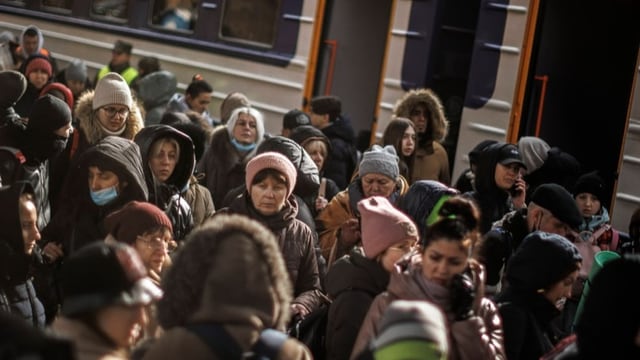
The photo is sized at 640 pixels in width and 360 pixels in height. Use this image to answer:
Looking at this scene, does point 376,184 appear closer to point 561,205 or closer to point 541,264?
point 561,205

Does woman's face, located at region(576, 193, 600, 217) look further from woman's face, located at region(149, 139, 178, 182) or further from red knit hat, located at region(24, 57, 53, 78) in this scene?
red knit hat, located at region(24, 57, 53, 78)

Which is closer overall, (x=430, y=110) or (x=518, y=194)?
(x=518, y=194)

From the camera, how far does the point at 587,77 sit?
1107cm

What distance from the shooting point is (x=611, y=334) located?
3791mm

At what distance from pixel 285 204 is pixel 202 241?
2628 millimetres

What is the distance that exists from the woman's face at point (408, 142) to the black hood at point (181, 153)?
8.20 feet

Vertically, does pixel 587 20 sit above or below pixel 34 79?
above

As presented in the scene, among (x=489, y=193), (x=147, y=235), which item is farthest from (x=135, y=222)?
(x=489, y=193)

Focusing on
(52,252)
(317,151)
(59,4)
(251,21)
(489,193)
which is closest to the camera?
(52,252)

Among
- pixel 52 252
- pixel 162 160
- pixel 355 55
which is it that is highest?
pixel 355 55

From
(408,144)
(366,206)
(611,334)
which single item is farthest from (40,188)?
(611,334)

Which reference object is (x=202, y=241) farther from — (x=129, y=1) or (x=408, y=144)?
(x=129, y=1)

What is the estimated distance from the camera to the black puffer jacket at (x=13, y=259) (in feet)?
17.3

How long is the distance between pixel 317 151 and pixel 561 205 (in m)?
2.36
